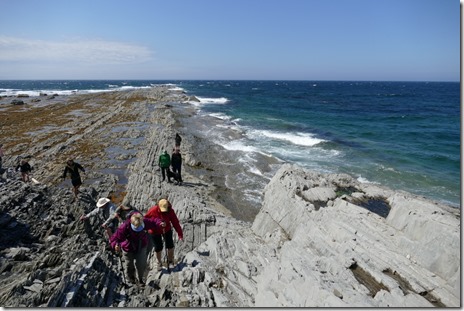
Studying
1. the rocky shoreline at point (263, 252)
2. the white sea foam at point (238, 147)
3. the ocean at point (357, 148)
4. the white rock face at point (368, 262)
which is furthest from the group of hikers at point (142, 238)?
the white sea foam at point (238, 147)

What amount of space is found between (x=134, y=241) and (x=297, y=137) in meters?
29.8

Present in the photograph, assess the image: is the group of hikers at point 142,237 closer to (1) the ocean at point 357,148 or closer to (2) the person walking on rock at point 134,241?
(2) the person walking on rock at point 134,241

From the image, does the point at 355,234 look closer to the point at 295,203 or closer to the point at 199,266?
the point at 295,203

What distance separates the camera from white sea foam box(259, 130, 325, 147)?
31.7 metres

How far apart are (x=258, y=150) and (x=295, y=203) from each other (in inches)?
637

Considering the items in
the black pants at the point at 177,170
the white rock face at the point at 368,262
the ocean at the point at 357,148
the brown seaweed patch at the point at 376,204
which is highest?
the white rock face at the point at 368,262

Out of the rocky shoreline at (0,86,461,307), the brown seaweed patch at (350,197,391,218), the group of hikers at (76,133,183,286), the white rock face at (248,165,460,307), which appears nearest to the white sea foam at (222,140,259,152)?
the rocky shoreline at (0,86,461,307)

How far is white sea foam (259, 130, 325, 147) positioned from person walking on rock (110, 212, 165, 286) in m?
25.8

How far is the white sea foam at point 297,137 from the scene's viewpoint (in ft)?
104

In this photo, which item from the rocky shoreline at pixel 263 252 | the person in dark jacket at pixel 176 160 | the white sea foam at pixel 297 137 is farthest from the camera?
the white sea foam at pixel 297 137

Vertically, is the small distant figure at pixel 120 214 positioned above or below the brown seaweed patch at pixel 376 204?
above

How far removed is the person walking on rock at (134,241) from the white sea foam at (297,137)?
2581 cm

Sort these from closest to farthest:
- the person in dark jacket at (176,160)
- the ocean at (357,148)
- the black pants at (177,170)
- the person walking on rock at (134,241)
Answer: the person walking on rock at (134,241) → the person in dark jacket at (176,160) → the black pants at (177,170) → the ocean at (357,148)

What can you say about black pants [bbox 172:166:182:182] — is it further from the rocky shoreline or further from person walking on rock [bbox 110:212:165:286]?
person walking on rock [bbox 110:212:165:286]
